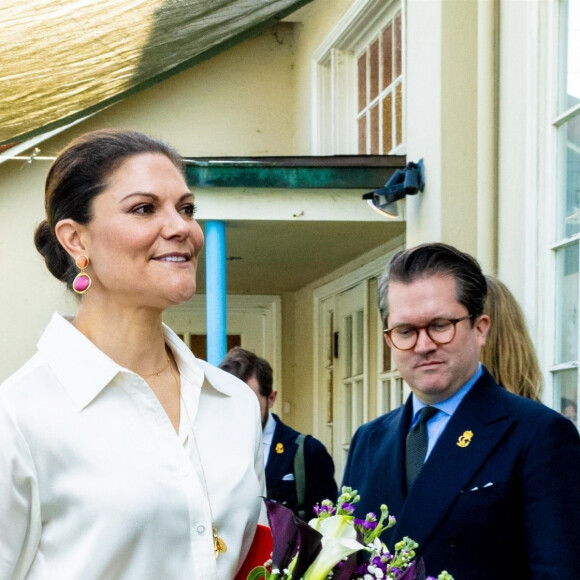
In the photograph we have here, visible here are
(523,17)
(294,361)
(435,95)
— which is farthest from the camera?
(294,361)

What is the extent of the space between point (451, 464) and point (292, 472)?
9.16ft

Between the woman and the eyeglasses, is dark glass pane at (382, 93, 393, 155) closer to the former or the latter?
the eyeglasses

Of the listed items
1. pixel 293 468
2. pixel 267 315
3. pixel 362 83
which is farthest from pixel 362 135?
pixel 293 468

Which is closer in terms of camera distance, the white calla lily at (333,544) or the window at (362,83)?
the white calla lily at (333,544)

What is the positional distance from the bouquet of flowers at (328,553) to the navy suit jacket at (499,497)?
0.58 meters

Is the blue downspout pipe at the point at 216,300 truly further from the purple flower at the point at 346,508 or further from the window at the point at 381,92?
the purple flower at the point at 346,508

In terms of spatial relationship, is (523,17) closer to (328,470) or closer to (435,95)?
(435,95)

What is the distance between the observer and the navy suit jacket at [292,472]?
5.39 metres

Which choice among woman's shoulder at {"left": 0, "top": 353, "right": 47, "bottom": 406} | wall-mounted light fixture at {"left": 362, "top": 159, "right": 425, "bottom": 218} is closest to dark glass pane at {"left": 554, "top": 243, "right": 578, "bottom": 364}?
A: wall-mounted light fixture at {"left": 362, "top": 159, "right": 425, "bottom": 218}

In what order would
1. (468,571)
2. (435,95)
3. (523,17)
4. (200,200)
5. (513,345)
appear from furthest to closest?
(200,200), (435,95), (523,17), (513,345), (468,571)

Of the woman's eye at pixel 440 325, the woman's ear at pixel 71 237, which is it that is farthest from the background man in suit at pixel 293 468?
the woman's ear at pixel 71 237

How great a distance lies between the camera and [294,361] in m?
10.1

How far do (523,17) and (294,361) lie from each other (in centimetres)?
501

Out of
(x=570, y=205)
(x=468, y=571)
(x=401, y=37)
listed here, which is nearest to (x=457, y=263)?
(x=468, y=571)
